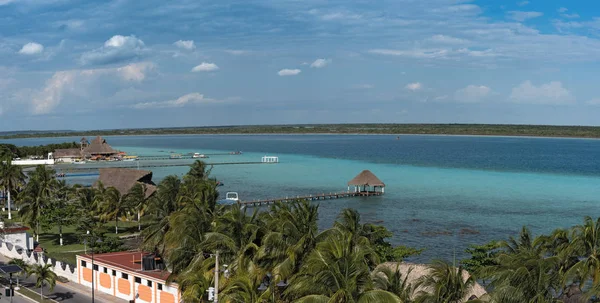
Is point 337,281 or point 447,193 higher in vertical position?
point 337,281

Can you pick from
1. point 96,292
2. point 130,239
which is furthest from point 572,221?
point 96,292

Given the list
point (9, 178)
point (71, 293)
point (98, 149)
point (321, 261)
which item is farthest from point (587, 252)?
point (98, 149)

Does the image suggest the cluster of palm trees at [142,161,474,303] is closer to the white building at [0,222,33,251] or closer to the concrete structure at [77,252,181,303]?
the concrete structure at [77,252,181,303]

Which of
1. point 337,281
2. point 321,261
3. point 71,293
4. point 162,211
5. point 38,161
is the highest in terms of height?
point 321,261

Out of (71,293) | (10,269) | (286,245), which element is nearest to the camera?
(286,245)

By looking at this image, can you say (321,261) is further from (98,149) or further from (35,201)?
(98,149)

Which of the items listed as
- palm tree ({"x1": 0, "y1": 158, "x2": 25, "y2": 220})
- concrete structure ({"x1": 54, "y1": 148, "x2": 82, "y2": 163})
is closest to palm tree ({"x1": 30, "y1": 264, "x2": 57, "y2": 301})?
palm tree ({"x1": 0, "y1": 158, "x2": 25, "y2": 220})
